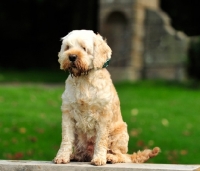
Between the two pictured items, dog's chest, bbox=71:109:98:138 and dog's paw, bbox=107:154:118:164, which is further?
dog's paw, bbox=107:154:118:164

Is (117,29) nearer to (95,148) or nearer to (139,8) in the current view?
(139,8)

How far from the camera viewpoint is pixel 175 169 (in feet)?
19.8

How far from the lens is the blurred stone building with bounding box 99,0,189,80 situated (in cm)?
2097

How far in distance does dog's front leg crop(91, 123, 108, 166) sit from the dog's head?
1.92 ft

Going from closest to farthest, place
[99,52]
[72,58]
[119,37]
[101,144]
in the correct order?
[72,58] → [99,52] → [101,144] → [119,37]

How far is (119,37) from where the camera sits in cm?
2156

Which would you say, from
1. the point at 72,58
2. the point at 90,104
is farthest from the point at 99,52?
the point at 90,104

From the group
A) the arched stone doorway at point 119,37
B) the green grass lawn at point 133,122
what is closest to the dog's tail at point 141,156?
the green grass lawn at point 133,122

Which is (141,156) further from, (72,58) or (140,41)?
(140,41)

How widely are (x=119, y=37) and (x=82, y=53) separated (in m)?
15.7

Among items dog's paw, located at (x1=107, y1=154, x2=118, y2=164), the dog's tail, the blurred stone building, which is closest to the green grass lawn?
the blurred stone building

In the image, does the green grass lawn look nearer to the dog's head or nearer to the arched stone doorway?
the arched stone doorway

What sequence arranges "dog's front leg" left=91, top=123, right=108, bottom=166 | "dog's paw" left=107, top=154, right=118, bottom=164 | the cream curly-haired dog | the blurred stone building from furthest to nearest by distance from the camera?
1. the blurred stone building
2. "dog's paw" left=107, top=154, right=118, bottom=164
3. "dog's front leg" left=91, top=123, right=108, bottom=166
4. the cream curly-haired dog

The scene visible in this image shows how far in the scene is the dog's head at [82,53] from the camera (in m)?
5.90
